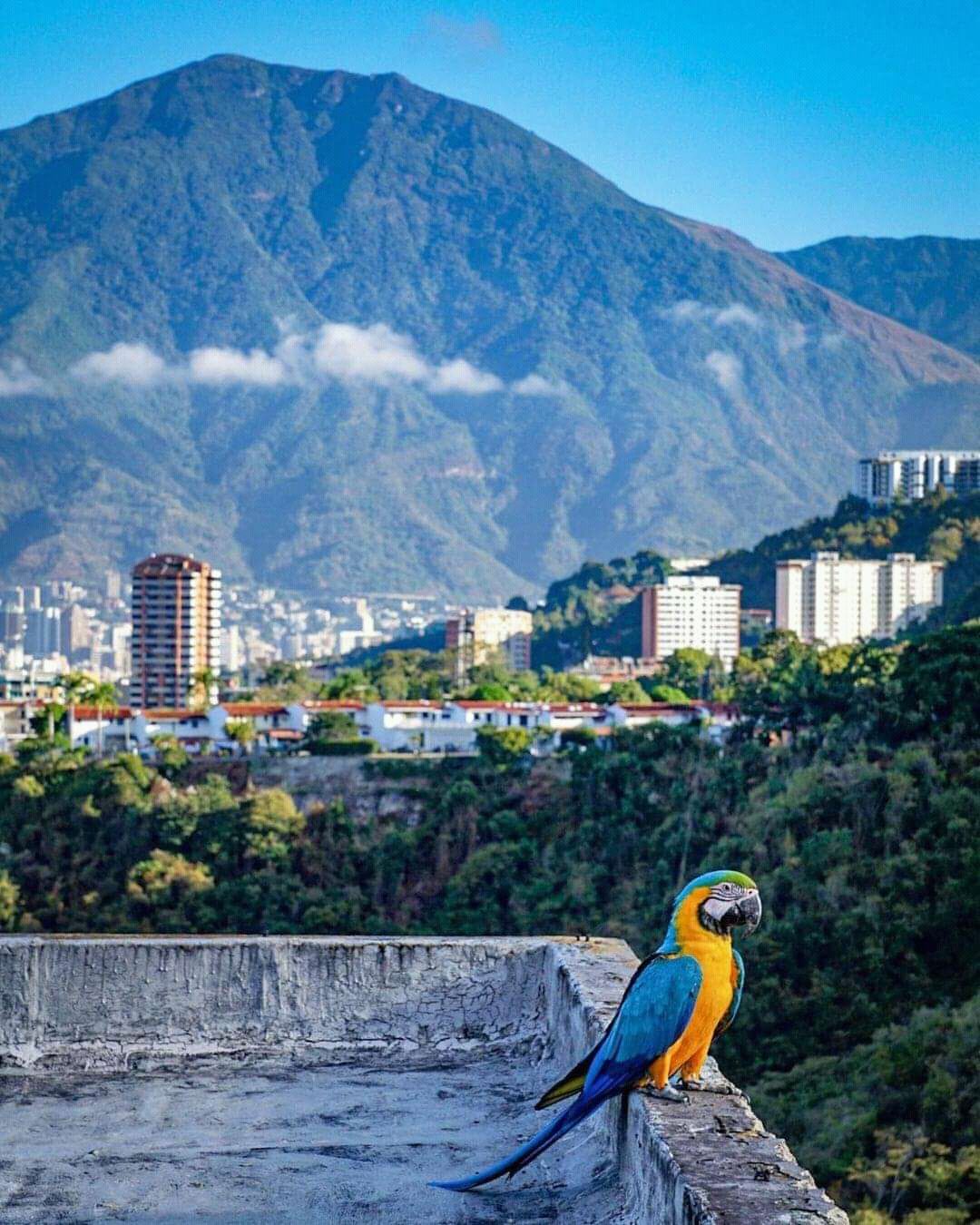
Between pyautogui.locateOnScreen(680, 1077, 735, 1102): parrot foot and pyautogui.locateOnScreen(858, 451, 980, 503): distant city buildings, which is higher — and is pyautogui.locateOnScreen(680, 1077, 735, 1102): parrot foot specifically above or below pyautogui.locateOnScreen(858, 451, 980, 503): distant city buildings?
below

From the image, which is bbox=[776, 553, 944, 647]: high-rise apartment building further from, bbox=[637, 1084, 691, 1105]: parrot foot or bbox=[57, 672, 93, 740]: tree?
bbox=[637, 1084, 691, 1105]: parrot foot

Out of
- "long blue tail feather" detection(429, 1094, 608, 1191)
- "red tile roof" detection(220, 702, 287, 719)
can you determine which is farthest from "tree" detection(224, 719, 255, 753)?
"long blue tail feather" detection(429, 1094, 608, 1191)

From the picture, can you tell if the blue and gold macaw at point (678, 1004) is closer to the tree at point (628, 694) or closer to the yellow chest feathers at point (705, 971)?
the yellow chest feathers at point (705, 971)

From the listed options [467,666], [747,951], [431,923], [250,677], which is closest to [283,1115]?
[747,951]

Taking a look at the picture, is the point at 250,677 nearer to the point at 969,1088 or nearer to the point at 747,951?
the point at 747,951

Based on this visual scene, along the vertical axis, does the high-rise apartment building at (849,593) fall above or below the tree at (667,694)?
above

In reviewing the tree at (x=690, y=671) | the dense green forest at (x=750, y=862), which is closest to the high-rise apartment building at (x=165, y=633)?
the tree at (x=690, y=671)
